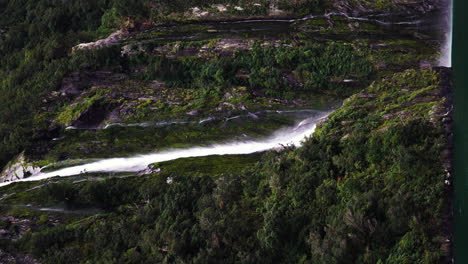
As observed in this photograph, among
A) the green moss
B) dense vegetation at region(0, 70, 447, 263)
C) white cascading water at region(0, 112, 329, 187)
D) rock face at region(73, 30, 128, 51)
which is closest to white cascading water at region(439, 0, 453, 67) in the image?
dense vegetation at region(0, 70, 447, 263)

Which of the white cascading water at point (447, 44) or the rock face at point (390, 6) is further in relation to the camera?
the rock face at point (390, 6)

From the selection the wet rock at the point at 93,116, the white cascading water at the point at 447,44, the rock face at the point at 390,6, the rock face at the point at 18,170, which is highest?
the rock face at the point at 390,6

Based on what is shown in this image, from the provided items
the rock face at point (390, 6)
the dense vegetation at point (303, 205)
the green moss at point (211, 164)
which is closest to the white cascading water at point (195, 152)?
the green moss at point (211, 164)

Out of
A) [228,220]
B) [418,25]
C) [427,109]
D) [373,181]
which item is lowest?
[228,220]

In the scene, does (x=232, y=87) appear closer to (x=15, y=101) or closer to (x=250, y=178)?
(x=250, y=178)

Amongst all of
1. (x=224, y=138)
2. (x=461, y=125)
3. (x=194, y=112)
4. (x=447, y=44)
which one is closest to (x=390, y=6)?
(x=447, y=44)

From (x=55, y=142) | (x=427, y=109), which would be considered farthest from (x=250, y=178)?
(x=55, y=142)

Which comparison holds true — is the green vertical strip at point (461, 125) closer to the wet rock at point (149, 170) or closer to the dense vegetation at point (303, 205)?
the dense vegetation at point (303, 205)
